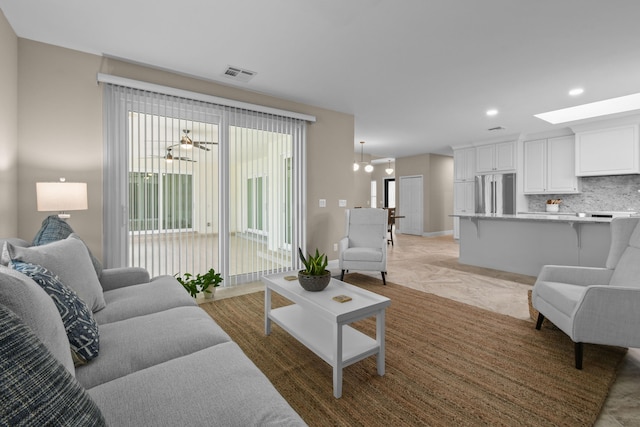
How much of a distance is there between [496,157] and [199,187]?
667cm

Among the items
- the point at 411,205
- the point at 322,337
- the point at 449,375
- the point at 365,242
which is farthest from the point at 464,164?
the point at 322,337

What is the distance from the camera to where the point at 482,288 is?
12.4 ft

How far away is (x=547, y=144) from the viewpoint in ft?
Answer: 20.8

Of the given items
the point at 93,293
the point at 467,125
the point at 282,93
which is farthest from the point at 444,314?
the point at 467,125

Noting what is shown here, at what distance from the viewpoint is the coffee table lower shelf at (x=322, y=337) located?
1.78 meters

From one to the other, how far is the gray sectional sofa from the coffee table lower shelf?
0.64 m

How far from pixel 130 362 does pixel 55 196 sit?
195 cm

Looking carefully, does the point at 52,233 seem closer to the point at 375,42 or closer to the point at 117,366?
the point at 117,366

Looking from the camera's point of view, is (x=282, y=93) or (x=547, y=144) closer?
(x=282, y=93)

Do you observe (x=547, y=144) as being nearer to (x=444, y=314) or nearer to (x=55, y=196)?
(x=444, y=314)

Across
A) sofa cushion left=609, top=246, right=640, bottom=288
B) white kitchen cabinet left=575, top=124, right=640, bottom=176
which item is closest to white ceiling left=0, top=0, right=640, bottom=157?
white kitchen cabinet left=575, top=124, right=640, bottom=176

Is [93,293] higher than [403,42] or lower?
lower

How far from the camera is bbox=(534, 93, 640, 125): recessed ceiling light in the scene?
495 cm

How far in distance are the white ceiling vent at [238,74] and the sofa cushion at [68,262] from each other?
2.52m
